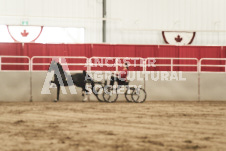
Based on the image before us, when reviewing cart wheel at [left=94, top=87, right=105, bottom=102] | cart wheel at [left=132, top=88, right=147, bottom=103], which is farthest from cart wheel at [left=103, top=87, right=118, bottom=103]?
cart wheel at [left=132, top=88, right=147, bottom=103]

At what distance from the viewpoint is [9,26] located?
18031 millimetres

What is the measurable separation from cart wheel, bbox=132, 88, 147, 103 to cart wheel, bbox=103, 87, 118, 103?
706 millimetres

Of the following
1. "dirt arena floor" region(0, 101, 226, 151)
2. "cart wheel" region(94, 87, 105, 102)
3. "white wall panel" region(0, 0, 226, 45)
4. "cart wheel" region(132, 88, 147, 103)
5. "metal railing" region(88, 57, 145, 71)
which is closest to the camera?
"dirt arena floor" region(0, 101, 226, 151)

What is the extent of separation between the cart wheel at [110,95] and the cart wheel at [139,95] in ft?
2.32

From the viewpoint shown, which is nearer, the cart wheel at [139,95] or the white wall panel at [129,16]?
the cart wheel at [139,95]

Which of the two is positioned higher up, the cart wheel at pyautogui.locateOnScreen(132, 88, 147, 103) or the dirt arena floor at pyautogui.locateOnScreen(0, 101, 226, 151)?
the cart wheel at pyautogui.locateOnScreen(132, 88, 147, 103)

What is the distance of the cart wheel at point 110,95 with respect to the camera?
12989mm

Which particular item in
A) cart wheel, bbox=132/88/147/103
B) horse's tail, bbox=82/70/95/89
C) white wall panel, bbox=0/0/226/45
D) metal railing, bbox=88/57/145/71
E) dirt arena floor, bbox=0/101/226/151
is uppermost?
white wall panel, bbox=0/0/226/45

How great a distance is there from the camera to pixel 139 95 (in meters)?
13.3

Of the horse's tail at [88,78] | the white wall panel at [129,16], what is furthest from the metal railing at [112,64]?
the white wall panel at [129,16]

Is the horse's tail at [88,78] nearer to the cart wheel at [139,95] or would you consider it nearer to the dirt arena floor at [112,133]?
the cart wheel at [139,95]

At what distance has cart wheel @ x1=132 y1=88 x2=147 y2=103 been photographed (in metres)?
13.1

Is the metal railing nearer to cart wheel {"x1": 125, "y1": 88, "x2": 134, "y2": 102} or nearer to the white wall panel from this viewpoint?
cart wheel {"x1": 125, "y1": 88, "x2": 134, "y2": 102}

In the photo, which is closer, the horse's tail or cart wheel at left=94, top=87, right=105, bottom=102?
the horse's tail
